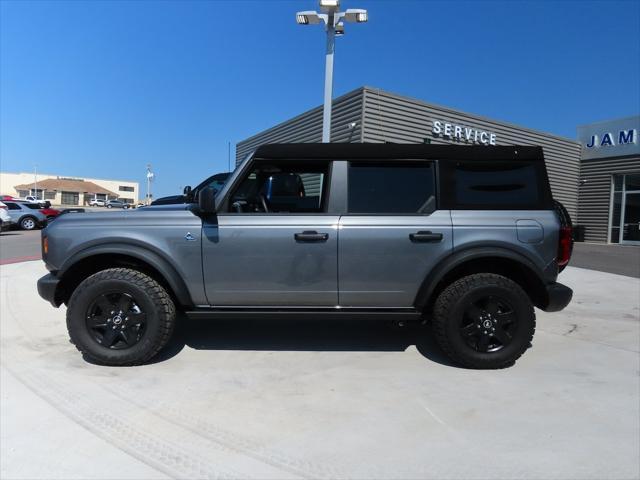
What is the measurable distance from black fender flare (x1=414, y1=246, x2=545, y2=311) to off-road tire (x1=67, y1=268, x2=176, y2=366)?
2145 millimetres

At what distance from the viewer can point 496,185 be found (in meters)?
3.63

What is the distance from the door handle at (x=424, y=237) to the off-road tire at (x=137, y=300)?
209 centimetres

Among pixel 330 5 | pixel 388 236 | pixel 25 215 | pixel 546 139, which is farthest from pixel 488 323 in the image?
pixel 25 215

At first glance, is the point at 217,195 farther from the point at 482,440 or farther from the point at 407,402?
the point at 482,440

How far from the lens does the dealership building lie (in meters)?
13.8

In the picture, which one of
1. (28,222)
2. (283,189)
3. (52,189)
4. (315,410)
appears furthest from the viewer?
(52,189)

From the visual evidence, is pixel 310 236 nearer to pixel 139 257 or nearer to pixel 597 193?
pixel 139 257

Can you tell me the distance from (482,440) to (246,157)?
2.78 meters

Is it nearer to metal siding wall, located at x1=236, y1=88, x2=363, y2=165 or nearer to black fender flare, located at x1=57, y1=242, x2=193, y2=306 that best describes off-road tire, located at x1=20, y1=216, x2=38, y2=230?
metal siding wall, located at x1=236, y1=88, x2=363, y2=165

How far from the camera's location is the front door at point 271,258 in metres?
3.48

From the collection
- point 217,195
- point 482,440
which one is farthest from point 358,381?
point 217,195

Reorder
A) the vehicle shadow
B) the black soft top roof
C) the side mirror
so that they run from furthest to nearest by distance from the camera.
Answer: the vehicle shadow → the black soft top roof → the side mirror

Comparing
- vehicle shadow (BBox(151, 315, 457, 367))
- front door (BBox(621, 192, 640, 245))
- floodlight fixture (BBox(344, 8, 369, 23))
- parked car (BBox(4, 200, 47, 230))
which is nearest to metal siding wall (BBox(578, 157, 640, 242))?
front door (BBox(621, 192, 640, 245))

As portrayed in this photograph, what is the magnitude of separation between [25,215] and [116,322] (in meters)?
20.5
